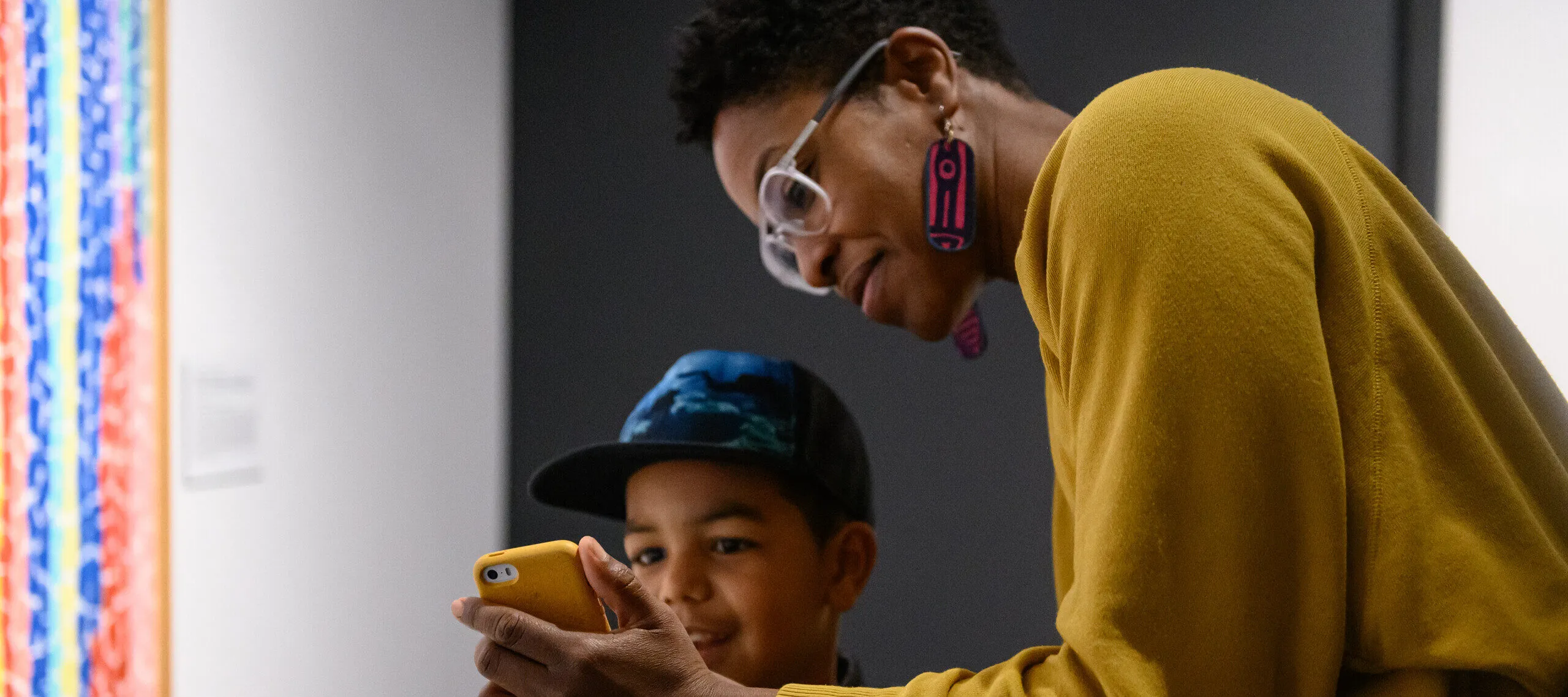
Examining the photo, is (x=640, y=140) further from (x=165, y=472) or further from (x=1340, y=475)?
(x=1340, y=475)

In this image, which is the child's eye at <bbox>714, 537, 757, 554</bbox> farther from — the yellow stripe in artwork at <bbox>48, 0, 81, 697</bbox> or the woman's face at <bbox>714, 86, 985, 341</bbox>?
the yellow stripe in artwork at <bbox>48, 0, 81, 697</bbox>

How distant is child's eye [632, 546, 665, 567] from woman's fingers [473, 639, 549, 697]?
0.47 meters

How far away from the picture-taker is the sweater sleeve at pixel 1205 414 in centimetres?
60

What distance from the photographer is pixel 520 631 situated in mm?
884

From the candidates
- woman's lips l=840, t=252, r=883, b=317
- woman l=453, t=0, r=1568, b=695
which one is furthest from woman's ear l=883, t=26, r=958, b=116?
woman l=453, t=0, r=1568, b=695

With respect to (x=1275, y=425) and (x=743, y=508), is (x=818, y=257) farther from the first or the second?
(x=1275, y=425)

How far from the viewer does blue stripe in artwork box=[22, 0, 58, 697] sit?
1234 millimetres

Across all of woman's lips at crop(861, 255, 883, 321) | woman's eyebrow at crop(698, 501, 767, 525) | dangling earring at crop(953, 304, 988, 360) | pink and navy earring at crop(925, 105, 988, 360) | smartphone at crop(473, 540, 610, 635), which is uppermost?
pink and navy earring at crop(925, 105, 988, 360)

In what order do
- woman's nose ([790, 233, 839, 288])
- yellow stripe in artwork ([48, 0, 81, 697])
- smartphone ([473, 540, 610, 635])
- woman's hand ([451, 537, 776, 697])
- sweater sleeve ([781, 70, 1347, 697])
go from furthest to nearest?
1. yellow stripe in artwork ([48, 0, 81, 697])
2. woman's nose ([790, 233, 839, 288])
3. smartphone ([473, 540, 610, 635])
4. woman's hand ([451, 537, 776, 697])
5. sweater sleeve ([781, 70, 1347, 697])

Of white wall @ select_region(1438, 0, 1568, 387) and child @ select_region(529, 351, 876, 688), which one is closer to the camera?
child @ select_region(529, 351, 876, 688)

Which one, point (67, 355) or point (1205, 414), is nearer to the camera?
point (1205, 414)

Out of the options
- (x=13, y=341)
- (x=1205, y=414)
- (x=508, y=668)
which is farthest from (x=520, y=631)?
Answer: (x=13, y=341)

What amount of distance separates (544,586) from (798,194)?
0.49 metres

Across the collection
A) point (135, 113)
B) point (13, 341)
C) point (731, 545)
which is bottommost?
point (731, 545)
